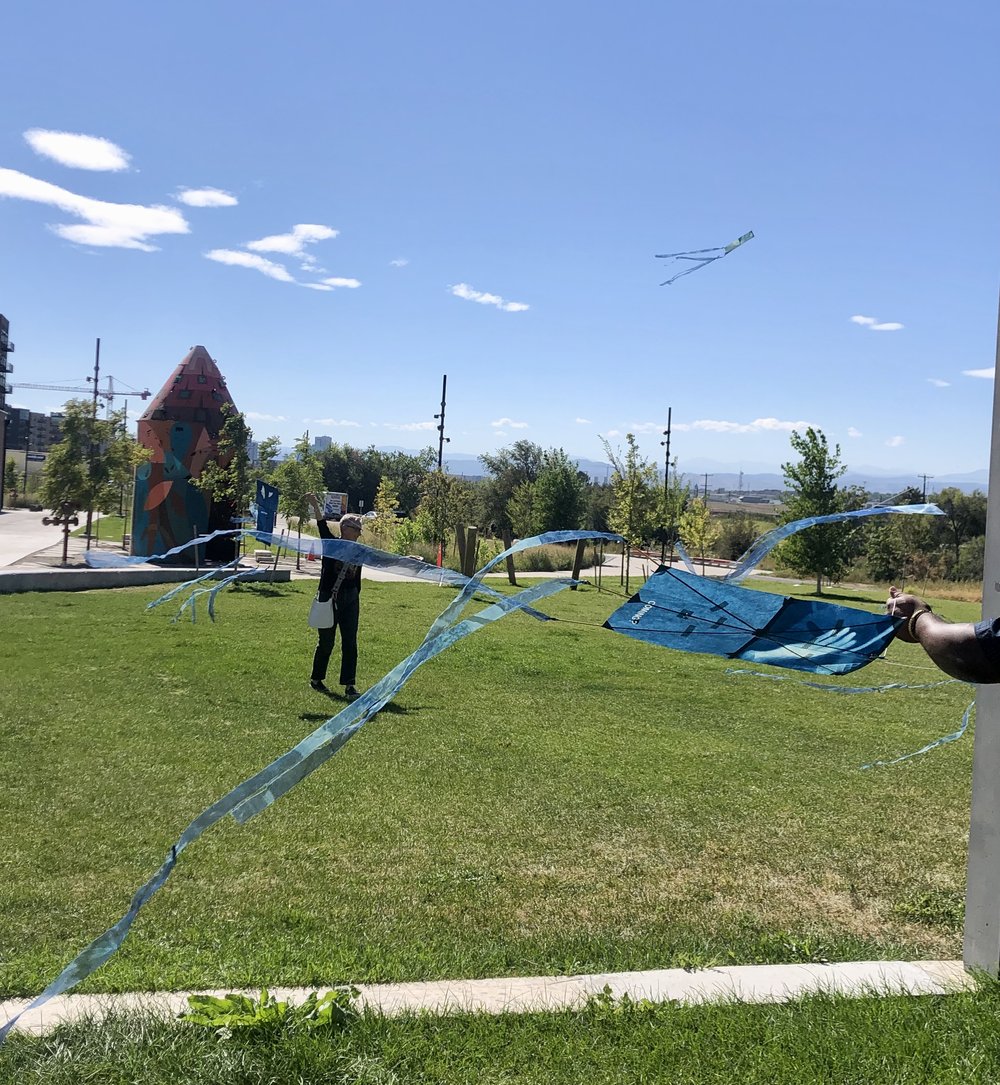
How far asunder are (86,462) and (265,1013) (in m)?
20.7

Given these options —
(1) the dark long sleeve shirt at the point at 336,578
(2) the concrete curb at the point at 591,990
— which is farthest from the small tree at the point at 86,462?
(2) the concrete curb at the point at 591,990

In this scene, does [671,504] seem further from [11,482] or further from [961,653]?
[11,482]

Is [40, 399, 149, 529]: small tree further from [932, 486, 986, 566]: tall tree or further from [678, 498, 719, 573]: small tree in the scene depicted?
[932, 486, 986, 566]: tall tree

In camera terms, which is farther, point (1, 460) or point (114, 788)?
point (1, 460)

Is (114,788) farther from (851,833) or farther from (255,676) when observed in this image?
(851,833)

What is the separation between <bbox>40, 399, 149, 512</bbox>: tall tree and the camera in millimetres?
20906

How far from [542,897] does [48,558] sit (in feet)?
76.3

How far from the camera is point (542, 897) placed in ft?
15.0

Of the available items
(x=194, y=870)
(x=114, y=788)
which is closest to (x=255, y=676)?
(x=114, y=788)

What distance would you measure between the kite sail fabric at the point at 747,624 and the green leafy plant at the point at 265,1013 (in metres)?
1.70

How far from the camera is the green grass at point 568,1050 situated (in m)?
2.83

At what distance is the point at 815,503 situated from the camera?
90.4 feet

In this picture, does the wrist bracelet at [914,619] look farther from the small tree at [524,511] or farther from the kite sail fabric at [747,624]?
the small tree at [524,511]

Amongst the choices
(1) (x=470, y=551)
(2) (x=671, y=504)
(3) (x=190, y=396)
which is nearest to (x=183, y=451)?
(3) (x=190, y=396)
